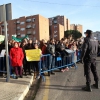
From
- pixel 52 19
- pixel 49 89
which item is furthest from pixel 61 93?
pixel 52 19

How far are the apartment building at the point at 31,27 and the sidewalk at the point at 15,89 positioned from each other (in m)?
89.9

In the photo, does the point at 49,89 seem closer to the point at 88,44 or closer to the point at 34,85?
the point at 34,85

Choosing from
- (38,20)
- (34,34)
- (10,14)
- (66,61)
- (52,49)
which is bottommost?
(66,61)

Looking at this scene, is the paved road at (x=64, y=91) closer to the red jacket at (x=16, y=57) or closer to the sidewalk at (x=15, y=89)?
the sidewalk at (x=15, y=89)

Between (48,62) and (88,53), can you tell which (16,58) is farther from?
(88,53)

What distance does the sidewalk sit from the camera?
5.15 m

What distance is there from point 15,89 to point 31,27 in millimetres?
95611

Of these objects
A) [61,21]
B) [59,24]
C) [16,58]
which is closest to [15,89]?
[16,58]

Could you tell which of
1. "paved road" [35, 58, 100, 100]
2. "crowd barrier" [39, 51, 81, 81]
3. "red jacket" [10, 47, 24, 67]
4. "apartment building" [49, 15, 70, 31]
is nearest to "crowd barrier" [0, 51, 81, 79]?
"crowd barrier" [39, 51, 81, 81]

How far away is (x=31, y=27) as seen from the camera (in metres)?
100

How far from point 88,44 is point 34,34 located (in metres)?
94.3

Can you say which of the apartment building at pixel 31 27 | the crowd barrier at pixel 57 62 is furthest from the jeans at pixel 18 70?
the apartment building at pixel 31 27

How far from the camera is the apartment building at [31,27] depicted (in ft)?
318

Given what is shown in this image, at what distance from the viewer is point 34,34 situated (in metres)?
99.2
